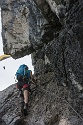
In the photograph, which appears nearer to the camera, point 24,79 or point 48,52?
point 48,52

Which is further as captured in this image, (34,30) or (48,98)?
(34,30)

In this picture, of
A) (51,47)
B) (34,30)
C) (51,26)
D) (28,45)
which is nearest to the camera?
(51,47)

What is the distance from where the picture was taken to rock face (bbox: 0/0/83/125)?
10695 millimetres

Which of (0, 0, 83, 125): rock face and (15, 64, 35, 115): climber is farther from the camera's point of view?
(15, 64, 35, 115): climber

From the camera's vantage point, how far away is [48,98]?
44.5 feet

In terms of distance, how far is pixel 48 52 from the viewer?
44.0 feet

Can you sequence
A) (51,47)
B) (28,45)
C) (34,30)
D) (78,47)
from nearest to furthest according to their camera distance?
1. (78,47)
2. (51,47)
3. (34,30)
4. (28,45)

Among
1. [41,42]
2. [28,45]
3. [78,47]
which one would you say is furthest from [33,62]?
[78,47]

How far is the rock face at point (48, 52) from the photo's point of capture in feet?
35.1

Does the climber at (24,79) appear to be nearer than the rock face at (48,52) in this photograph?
No

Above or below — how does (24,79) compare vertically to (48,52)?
below

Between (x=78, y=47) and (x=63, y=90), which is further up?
(x=78, y=47)

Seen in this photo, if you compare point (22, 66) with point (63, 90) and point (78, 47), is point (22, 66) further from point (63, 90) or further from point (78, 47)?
point (78, 47)

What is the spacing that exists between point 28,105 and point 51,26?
4.32 metres
